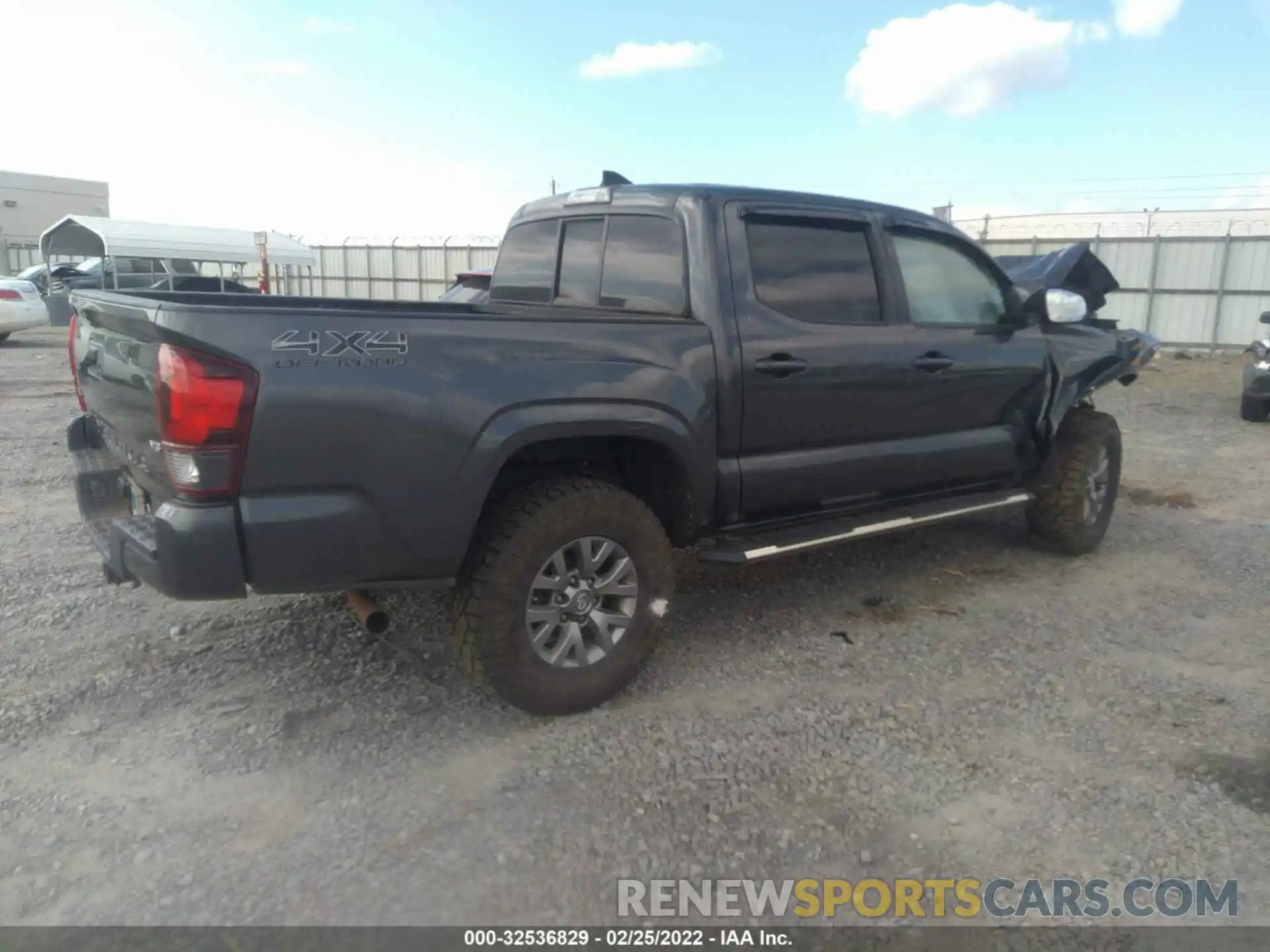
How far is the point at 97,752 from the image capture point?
3.10 m

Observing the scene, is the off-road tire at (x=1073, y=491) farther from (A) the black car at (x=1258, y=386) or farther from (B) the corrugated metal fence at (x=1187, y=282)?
(B) the corrugated metal fence at (x=1187, y=282)

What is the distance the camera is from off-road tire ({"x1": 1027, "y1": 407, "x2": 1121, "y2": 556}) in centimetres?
529

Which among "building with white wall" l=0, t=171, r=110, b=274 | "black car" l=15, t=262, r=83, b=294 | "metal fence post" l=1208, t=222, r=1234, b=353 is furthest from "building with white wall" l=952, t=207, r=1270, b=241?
"building with white wall" l=0, t=171, r=110, b=274

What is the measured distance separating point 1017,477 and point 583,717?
2.97 metres

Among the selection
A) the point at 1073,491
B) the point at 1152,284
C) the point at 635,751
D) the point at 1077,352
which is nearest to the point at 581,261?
the point at 635,751

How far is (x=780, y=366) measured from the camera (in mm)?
3758

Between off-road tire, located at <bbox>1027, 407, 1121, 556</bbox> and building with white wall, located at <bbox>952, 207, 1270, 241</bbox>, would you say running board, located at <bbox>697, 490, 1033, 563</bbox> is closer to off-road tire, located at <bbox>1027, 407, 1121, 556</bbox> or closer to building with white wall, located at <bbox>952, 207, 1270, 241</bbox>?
off-road tire, located at <bbox>1027, 407, 1121, 556</bbox>

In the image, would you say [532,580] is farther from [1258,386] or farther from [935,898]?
[1258,386]

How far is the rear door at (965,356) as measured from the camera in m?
4.40

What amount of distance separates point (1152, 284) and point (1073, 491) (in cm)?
1650

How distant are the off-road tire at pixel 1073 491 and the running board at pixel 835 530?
0.51 meters

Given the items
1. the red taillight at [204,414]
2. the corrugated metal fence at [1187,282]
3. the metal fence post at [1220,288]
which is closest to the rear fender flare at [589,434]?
the red taillight at [204,414]

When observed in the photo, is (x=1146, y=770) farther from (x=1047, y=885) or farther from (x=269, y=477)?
(x=269, y=477)

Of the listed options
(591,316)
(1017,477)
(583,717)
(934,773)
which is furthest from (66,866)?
(1017,477)
